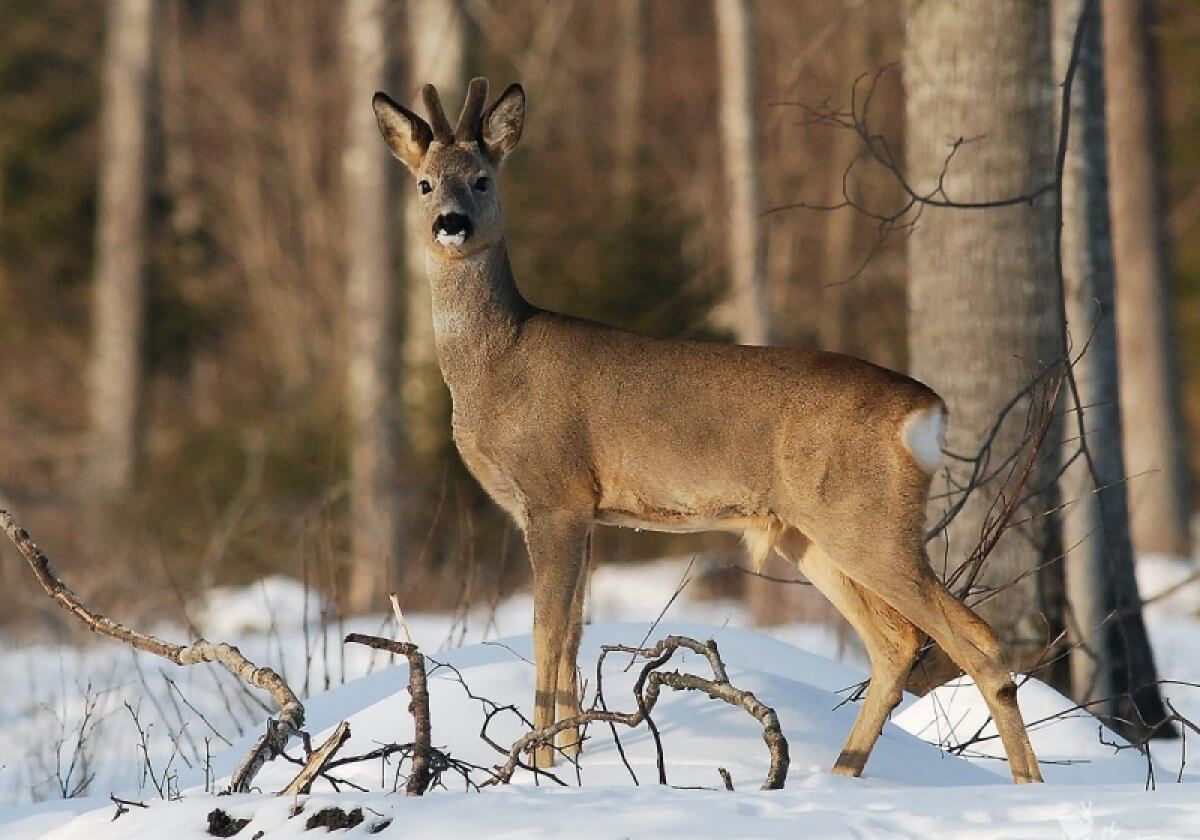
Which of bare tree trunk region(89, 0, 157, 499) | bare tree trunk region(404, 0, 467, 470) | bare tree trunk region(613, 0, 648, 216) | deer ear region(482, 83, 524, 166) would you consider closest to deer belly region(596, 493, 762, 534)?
deer ear region(482, 83, 524, 166)

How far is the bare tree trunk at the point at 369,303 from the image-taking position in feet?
49.1

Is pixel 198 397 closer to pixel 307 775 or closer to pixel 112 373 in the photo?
pixel 112 373

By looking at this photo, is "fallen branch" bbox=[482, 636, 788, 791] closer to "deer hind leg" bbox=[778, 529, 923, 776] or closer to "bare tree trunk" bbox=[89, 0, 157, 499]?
"deer hind leg" bbox=[778, 529, 923, 776]

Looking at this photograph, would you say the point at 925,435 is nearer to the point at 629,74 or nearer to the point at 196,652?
the point at 196,652

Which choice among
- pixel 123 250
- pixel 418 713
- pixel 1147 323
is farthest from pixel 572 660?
pixel 123 250

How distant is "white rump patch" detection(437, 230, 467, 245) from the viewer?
5141 mm

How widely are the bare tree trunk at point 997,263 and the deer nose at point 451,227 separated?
2.59m

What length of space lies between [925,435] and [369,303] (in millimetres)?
11305

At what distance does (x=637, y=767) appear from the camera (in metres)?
4.82

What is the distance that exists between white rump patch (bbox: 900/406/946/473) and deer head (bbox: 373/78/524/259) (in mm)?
1432

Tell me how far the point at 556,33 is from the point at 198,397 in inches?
340

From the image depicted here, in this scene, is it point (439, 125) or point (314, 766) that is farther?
point (439, 125)

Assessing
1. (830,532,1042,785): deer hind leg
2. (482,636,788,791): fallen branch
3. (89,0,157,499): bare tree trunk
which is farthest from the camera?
(89,0,157,499): bare tree trunk

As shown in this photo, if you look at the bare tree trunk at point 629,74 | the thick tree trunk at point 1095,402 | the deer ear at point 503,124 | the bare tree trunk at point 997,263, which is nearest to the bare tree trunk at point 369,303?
the bare tree trunk at point 629,74
